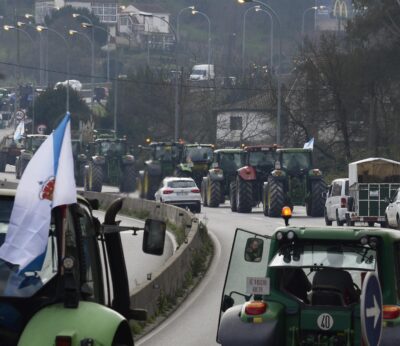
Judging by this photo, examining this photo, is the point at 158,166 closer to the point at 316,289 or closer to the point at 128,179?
the point at 128,179

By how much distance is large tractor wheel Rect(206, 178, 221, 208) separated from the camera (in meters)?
54.2

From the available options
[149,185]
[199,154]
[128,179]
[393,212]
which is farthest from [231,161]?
[393,212]

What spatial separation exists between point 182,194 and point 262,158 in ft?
10.6

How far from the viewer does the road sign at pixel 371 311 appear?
9.04 metres

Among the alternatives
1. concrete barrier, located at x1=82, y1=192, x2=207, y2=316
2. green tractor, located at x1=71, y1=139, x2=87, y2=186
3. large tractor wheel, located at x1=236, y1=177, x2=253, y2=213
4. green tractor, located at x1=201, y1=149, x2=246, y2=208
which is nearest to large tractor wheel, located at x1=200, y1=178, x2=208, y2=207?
green tractor, located at x1=201, y1=149, x2=246, y2=208

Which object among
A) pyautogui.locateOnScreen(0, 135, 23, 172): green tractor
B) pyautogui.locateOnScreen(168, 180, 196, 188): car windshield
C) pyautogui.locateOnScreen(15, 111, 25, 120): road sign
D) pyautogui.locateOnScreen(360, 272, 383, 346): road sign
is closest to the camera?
pyautogui.locateOnScreen(360, 272, 383, 346): road sign

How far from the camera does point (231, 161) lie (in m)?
54.1

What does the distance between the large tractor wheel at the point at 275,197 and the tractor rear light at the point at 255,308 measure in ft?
114

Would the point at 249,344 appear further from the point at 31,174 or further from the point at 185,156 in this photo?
the point at 185,156

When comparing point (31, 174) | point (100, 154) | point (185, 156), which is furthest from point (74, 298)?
point (100, 154)

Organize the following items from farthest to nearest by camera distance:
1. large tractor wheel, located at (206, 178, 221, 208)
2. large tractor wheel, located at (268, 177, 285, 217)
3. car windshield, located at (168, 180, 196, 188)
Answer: large tractor wheel, located at (206, 178, 221, 208) < car windshield, located at (168, 180, 196, 188) < large tractor wheel, located at (268, 177, 285, 217)

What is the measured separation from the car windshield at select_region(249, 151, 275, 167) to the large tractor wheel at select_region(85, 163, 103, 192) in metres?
13.1

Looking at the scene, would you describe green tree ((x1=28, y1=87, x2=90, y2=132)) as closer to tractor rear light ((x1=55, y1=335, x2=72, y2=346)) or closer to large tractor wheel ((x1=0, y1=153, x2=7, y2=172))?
large tractor wheel ((x1=0, y1=153, x2=7, y2=172))

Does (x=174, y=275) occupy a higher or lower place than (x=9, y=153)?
lower
